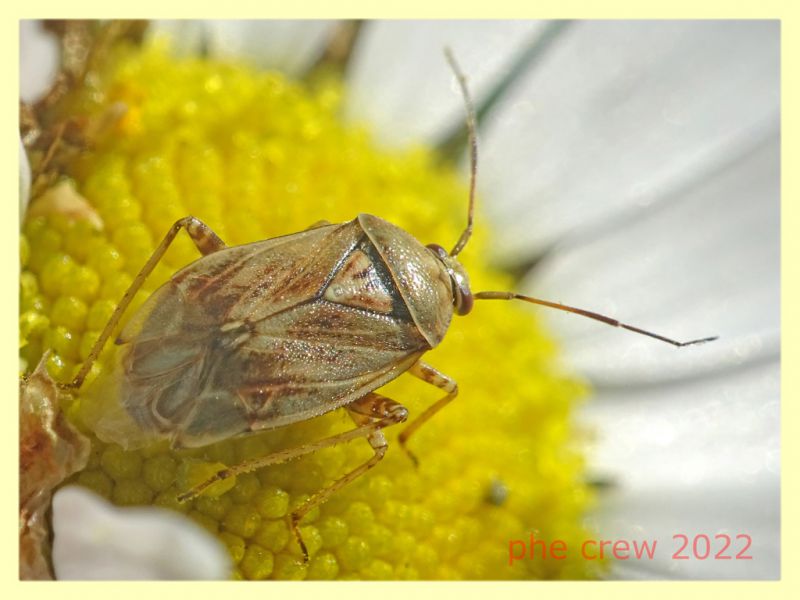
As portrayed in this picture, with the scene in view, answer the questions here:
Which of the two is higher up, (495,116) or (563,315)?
(495,116)

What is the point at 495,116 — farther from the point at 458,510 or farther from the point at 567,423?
the point at 458,510

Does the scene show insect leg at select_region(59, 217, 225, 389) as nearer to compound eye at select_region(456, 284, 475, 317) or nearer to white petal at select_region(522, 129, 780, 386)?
compound eye at select_region(456, 284, 475, 317)

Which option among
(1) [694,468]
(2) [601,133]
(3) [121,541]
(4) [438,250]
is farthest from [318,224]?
(1) [694,468]

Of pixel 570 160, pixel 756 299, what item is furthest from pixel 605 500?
pixel 570 160

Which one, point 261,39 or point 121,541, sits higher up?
point 261,39

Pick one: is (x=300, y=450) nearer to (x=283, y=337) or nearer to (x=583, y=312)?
(x=283, y=337)
